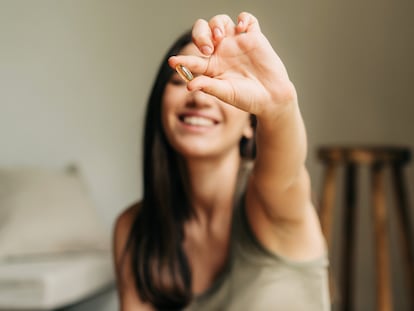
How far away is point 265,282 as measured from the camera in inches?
31.1

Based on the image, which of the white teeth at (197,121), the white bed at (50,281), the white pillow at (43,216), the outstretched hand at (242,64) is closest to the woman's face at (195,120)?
the white teeth at (197,121)

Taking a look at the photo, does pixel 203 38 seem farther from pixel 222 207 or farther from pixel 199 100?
pixel 222 207

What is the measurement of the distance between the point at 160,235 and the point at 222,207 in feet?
0.32

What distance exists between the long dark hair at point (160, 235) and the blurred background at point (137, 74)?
102 cm

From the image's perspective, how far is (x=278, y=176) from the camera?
63 cm

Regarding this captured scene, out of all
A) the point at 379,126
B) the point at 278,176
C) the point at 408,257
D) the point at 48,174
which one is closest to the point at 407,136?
the point at 379,126

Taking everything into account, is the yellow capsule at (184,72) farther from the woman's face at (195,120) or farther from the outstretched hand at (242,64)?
the woman's face at (195,120)

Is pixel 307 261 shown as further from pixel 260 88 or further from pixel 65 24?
pixel 65 24

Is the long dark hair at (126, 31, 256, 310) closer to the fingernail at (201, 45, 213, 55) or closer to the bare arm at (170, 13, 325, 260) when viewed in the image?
the bare arm at (170, 13, 325, 260)

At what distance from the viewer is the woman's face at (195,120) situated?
2.50ft

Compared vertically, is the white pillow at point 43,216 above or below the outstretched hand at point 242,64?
below

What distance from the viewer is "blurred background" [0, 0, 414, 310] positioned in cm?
188

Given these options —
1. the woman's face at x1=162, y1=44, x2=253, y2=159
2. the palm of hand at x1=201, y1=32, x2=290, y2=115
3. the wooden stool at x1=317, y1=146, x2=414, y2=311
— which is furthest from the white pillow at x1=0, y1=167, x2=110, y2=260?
the palm of hand at x1=201, y1=32, x2=290, y2=115

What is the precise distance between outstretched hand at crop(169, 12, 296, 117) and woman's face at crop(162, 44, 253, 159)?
241mm
